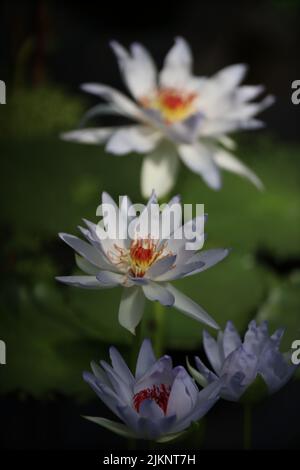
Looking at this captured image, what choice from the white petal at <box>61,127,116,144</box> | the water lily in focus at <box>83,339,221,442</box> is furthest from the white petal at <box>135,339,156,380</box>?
the white petal at <box>61,127,116,144</box>

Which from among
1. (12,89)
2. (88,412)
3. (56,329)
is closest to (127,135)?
(56,329)

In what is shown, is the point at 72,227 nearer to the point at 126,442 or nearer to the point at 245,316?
the point at 245,316

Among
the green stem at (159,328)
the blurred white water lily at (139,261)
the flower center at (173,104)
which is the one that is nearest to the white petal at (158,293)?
the blurred white water lily at (139,261)

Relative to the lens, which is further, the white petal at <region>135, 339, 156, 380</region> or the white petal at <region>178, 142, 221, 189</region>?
the white petal at <region>178, 142, 221, 189</region>

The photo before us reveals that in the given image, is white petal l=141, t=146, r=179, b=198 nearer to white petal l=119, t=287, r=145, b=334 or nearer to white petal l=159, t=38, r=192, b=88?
white petal l=159, t=38, r=192, b=88

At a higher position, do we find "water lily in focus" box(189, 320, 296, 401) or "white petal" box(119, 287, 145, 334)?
"white petal" box(119, 287, 145, 334)

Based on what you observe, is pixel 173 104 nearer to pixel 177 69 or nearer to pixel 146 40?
pixel 177 69

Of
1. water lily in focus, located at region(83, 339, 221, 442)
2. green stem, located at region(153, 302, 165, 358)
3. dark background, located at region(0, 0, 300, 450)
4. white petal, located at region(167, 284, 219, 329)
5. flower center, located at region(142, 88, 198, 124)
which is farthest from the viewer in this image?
dark background, located at region(0, 0, 300, 450)
